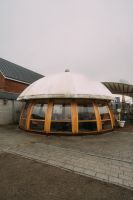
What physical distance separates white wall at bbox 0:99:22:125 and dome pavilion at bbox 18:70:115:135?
14.0 feet

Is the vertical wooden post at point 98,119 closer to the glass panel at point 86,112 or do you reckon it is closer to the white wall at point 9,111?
the glass panel at point 86,112

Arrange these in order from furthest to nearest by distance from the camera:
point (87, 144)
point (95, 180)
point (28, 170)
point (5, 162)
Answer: point (87, 144) → point (5, 162) → point (28, 170) → point (95, 180)

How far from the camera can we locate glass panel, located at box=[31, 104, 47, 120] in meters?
9.78

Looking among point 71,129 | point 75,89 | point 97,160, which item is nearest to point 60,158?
point 97,160

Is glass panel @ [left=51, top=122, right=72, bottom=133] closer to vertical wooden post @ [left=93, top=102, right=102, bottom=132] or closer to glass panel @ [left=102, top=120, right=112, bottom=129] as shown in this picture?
vertical wooden post @ [left=93, top=102, right=102, bottom=132]

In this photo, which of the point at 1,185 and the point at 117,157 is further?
the point at 117,157

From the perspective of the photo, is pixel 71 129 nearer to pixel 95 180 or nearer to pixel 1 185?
pixel 95 180

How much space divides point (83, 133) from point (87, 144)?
1745 millimetres

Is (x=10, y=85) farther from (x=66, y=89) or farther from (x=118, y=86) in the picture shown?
(x=118, y=86)

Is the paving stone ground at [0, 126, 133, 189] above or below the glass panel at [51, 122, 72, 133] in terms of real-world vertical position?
below

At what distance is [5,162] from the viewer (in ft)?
17.1

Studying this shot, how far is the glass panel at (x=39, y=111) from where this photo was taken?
978 cm

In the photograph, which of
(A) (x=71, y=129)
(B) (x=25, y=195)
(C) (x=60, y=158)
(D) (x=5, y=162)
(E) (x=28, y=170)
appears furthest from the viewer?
(A) (x=71, y=129)

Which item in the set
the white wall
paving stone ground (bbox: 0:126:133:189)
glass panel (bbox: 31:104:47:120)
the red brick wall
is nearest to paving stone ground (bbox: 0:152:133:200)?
paving stone ground (bbox: 0:126:133:189)
